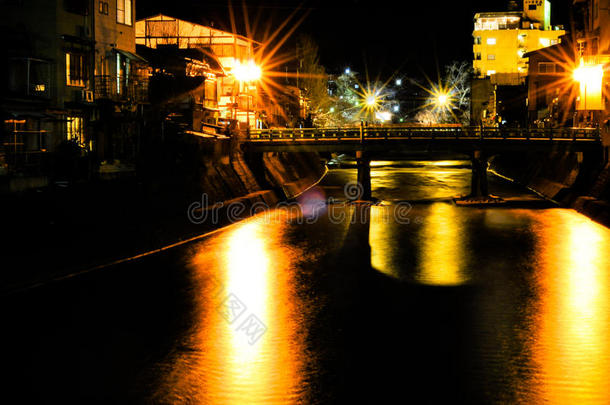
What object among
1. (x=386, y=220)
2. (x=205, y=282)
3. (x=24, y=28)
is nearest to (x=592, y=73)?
(x=386, y=220)

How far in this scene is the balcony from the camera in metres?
28.1

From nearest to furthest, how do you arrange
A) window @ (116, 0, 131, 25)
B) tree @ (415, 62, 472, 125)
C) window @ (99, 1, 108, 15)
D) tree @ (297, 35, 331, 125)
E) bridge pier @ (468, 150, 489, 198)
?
window @ (99, 1, 108, 15)
window @ (116, 0, 131, 25)
bridge pier @ (468, 150, 489, 198)
tree @ (297, 35, 331, 125)
tree @ (415, 62, 472, 125)

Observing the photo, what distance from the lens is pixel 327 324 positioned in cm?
1540

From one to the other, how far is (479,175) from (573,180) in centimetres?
583

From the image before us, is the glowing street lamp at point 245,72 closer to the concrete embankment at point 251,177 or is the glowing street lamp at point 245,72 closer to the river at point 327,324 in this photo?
the concrete embankment at point 251,177

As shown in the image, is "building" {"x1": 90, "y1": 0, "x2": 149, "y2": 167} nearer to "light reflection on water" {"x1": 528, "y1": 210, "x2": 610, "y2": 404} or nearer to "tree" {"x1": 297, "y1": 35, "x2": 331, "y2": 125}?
"light reflection on water" {"x1": 528, "y1": 210, "x2": 610, "y2": 404}

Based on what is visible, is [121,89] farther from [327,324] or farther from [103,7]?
[327,324]

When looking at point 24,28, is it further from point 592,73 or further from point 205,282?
point 592,73

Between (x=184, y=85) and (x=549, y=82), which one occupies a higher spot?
(x=549, y=82)

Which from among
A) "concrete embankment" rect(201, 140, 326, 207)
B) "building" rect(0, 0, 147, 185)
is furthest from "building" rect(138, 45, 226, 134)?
"building" rect(0, 0, 147, 185)

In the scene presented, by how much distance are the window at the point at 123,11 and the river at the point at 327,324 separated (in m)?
12.5

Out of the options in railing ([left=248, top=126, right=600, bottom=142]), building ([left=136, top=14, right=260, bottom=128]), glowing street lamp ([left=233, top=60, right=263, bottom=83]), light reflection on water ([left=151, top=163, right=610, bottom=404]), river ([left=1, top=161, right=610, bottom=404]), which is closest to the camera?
river ([left=1, top=161, right=610, bottom=404])

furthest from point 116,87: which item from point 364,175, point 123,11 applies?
point 364,175

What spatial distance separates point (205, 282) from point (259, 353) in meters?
7.13
